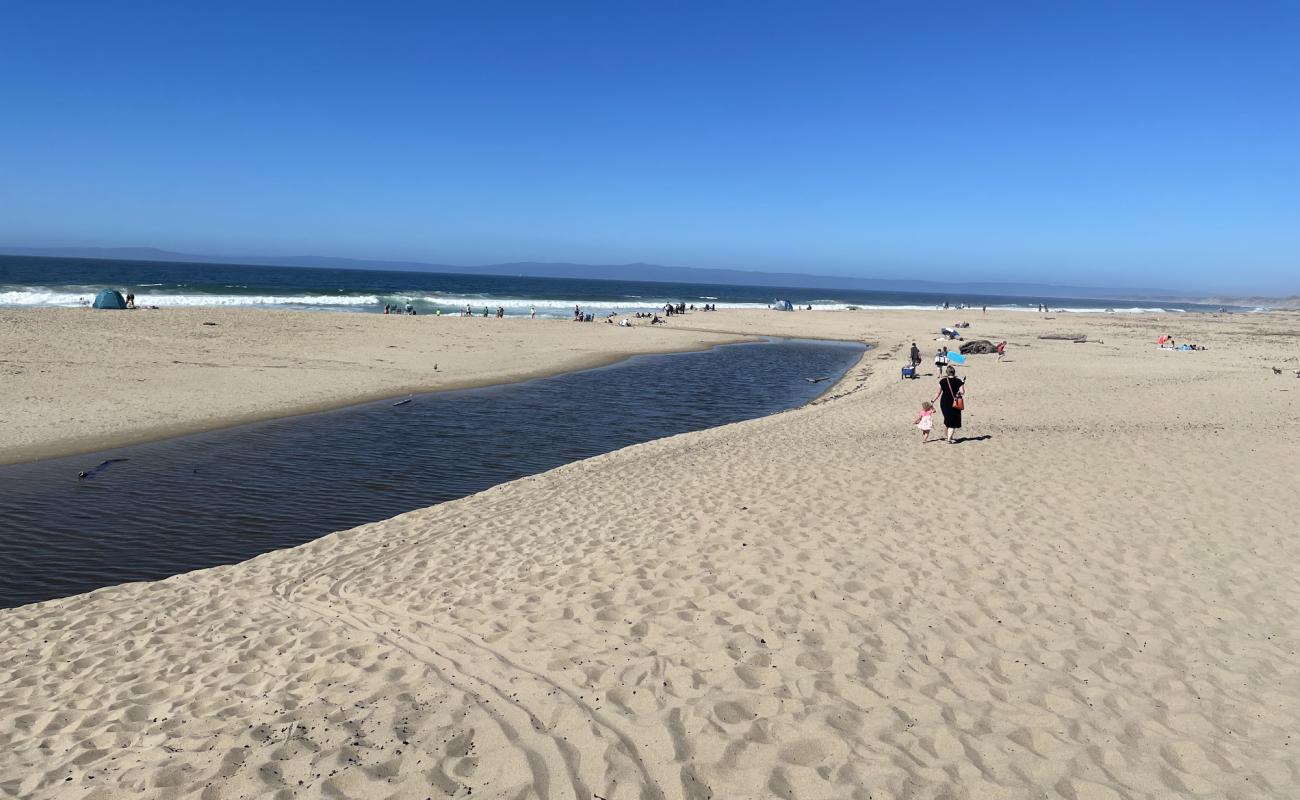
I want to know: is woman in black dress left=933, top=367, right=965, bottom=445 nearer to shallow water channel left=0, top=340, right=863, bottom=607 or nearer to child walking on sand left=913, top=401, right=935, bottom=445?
child walking on sand left=913, top=401, right=935, bottom=445

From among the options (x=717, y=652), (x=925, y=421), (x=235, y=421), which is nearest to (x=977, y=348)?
(x=925, y=421)

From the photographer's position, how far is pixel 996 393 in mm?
Answer: 22000

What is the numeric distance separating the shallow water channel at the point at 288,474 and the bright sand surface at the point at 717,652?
1.48m

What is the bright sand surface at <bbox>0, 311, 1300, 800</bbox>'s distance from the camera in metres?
4.51

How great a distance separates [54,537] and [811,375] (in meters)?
27.5

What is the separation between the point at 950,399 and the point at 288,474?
13.5 m

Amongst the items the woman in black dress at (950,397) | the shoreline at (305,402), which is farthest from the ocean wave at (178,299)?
the woman in black dress at (950,397)

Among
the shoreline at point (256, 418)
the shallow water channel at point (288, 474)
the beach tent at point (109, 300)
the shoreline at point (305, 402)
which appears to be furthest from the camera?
the beach tent at point (109, 300)

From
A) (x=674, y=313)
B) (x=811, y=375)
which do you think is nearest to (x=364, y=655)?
(x=811, y=375)

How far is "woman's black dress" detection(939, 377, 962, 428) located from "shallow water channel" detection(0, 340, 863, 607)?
678cm

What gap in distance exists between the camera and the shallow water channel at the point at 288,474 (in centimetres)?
935

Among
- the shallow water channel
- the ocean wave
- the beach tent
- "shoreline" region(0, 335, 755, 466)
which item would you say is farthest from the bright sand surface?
the ocean wave

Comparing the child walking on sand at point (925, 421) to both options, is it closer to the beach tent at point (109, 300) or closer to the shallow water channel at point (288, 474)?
the shallow water channel at point (288, 474)

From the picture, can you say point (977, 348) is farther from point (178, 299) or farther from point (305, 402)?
point (178, 299)
